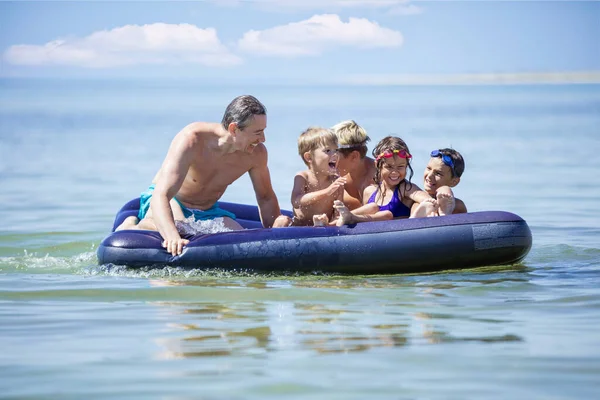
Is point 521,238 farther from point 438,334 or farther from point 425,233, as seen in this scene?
point 438,334

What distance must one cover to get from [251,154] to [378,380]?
339 centimetres

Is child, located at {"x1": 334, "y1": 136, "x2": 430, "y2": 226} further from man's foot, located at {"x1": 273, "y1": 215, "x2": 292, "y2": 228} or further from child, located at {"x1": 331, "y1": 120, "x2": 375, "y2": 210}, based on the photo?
man's foot, located at {"x1": 273, "y1": 215, "x2": 292, "y2": 228}

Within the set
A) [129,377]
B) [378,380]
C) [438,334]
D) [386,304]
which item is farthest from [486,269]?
[129,377]

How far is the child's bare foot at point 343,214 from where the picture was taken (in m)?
7.30

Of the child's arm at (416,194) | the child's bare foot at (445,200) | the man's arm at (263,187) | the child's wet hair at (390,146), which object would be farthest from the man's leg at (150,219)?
the child's bare foot at (445,200)

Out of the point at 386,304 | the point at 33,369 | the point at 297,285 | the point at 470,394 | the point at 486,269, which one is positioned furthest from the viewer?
the point at 486,269

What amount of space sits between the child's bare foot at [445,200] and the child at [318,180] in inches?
27.7

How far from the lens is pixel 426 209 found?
7500 millimetres

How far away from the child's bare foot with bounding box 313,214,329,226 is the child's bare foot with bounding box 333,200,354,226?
0.13m

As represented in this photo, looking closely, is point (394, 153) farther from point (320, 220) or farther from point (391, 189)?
point (320, 220)

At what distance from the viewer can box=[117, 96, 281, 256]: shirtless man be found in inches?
291

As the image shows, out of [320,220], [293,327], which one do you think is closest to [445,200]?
[320,220]

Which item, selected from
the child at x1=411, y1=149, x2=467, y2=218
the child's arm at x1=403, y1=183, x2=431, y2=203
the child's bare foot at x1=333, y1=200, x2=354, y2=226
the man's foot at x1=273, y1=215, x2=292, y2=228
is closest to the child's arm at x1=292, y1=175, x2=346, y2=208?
the child's bare foot at x1=333, y1=200, x2=354, y2=226

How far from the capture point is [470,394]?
4.60 metres
